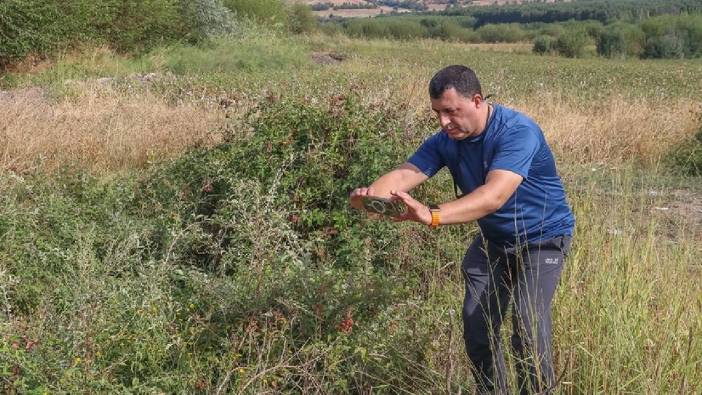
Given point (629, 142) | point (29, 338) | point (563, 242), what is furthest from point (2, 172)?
point (629, 142)

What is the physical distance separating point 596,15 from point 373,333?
353 feet

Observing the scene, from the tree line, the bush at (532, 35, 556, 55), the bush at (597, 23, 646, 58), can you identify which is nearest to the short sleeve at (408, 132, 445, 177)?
the bush at (532, 35, 556, 55)

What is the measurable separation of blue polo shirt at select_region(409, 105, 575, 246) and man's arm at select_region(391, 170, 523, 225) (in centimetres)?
12

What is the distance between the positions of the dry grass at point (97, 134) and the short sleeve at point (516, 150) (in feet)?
14.3

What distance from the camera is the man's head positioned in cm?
330

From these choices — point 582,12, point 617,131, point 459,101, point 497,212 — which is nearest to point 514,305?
point 497,212

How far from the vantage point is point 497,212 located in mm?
3467

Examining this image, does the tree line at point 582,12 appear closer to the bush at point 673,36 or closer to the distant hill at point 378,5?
the distant hill at point 378,5

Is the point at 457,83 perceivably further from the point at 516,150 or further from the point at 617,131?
the point at 617,131

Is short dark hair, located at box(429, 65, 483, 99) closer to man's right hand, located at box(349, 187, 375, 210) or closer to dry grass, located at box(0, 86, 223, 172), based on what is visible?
man's right hand, located at box(349, 187, 375, 210)

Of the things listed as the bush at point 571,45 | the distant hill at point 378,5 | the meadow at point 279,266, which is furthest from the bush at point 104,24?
the distant hill at point 378,5

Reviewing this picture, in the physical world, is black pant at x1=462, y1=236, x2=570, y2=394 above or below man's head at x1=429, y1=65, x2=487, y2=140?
below

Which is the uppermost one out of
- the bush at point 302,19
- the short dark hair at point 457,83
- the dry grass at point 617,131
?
the short dark hair at point 457,83

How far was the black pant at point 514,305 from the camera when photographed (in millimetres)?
3262
